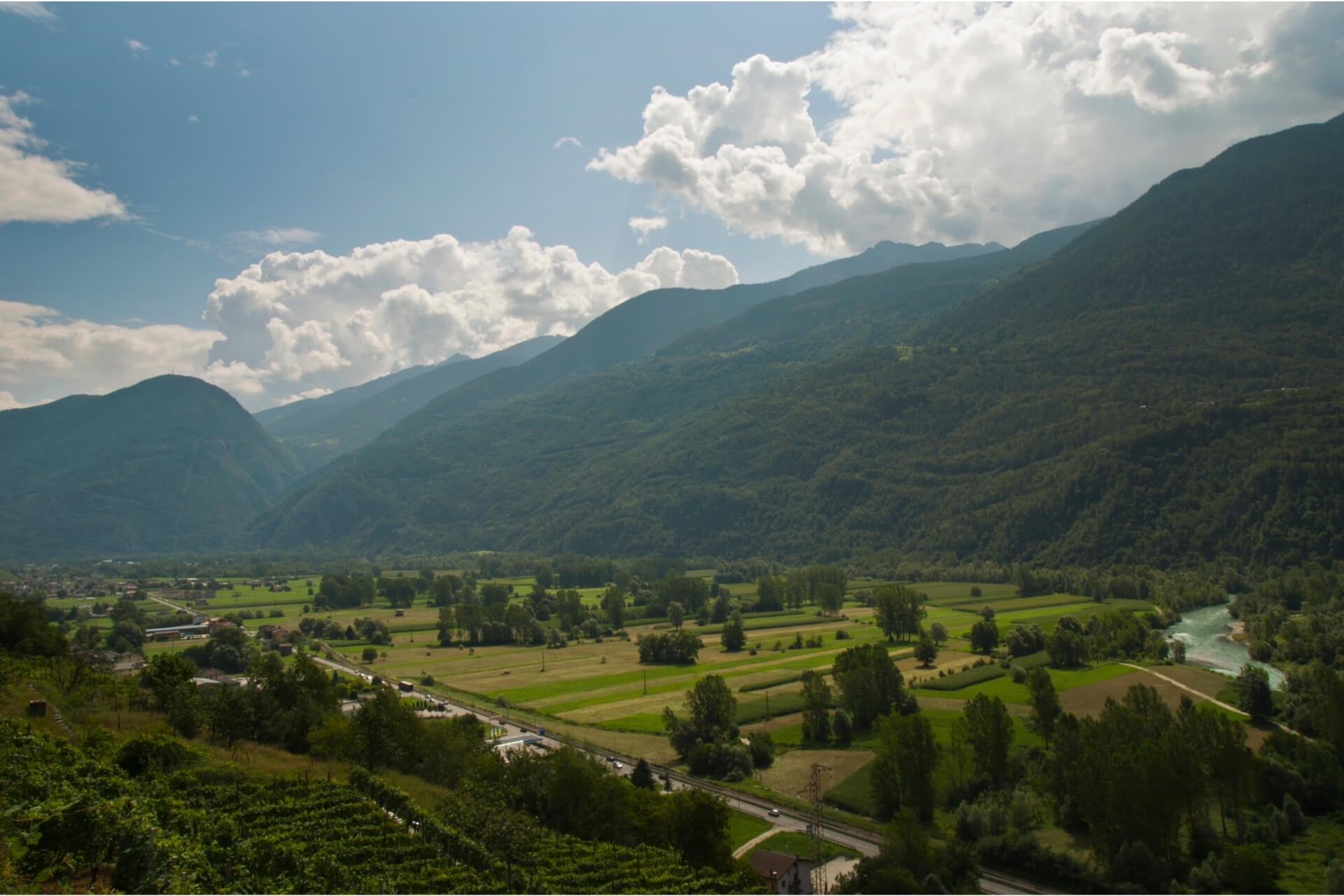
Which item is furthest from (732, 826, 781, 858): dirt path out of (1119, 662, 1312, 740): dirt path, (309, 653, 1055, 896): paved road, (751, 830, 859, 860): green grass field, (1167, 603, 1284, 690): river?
(1167, 603, 1284, 690): river

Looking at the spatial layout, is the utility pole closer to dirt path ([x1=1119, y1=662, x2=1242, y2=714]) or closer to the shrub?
the shrub

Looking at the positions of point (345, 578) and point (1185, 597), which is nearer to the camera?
point (1185, 597)

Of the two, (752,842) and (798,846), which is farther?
(752,842)

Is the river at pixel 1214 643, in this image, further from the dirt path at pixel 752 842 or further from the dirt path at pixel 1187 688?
the dirt path at pixel 752 842

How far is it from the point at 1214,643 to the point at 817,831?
7359cm

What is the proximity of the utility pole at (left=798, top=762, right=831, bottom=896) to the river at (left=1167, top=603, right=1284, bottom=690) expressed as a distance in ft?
155

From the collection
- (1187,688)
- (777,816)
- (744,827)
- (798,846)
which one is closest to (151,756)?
(744,827)

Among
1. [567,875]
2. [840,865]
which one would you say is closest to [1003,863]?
[840,865]

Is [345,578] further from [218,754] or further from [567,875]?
[567,875]

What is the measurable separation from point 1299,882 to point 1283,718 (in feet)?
87.4

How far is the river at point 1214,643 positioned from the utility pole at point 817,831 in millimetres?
47352

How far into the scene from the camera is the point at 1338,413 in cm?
15088

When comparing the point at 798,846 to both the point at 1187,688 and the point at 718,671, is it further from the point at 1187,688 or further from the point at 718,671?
the point at 718,671

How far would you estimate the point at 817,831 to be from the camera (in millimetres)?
44594
